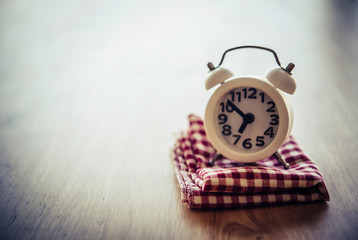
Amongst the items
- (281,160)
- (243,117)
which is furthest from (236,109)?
(281,160)

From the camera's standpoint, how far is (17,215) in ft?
3.20

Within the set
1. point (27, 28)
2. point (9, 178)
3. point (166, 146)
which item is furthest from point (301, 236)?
point (27, 28)

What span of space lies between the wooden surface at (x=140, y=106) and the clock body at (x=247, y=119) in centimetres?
17

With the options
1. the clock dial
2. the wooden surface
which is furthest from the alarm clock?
the wooden surface

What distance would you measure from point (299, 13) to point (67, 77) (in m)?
1.41

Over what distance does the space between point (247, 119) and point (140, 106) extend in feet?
1.88

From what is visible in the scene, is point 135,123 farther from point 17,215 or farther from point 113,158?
point 17,215

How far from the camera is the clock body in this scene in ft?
3.31

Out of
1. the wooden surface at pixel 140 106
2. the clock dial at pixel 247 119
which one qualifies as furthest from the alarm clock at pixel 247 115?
the wooden surface at pixel 140 106

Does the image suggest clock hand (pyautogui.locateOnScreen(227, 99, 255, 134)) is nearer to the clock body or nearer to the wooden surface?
the clock body

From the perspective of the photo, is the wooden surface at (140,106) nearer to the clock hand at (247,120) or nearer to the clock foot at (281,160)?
the clock foot at (281,160)

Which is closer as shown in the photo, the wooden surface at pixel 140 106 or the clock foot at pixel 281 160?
the wooden surface at pixel 140 106

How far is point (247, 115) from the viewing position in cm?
104

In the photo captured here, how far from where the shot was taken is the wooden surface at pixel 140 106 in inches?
36.8
